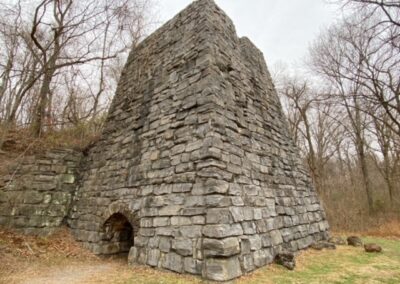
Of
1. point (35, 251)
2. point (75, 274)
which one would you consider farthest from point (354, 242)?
point (35, 251)

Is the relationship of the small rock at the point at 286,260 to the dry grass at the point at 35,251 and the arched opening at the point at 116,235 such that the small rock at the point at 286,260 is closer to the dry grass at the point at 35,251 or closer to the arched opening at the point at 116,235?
the arched opening at the point at 116,235

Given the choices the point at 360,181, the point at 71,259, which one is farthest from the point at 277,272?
the point at 360,181

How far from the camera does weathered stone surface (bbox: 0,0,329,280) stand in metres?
4.30

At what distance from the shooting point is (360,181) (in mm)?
19344

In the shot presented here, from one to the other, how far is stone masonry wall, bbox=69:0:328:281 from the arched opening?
1.2 inches

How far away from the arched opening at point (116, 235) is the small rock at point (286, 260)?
3.38m

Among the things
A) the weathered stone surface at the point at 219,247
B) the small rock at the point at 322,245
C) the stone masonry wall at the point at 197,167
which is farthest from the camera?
the small rock at the point at 322,245

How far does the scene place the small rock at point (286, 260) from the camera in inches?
182

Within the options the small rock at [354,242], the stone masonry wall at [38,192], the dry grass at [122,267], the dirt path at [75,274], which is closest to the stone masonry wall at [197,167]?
the dry grass at [122,267]

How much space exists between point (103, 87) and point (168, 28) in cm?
604

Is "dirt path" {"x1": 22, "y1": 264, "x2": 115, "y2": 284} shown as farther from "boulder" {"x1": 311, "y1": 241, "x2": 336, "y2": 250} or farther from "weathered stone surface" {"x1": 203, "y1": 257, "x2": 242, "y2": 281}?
"boulder" {"x1": 311, "y1": 241, "x2": 336, "y2": 250}

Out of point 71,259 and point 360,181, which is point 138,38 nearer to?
point 71,259

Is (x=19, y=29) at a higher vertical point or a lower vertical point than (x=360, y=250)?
higher

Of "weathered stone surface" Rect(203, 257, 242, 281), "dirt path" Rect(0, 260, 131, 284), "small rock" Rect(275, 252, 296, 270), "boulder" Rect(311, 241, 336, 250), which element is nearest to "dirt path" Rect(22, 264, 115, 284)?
"dirt path" Rect(0, 260, 131, 284)
